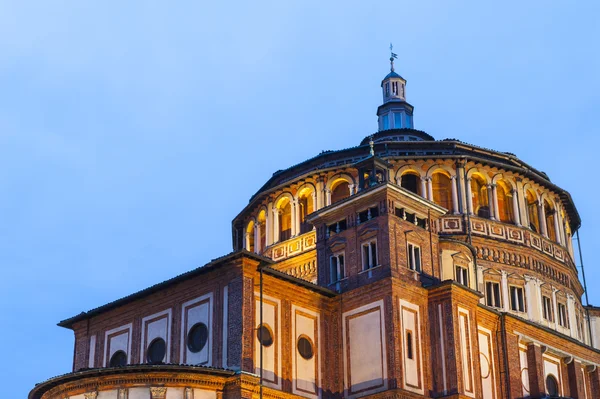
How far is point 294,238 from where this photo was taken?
161 ft

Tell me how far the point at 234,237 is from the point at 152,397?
23991 millimetres

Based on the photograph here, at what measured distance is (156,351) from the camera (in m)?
38.6

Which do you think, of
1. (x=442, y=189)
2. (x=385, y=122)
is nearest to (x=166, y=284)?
(x=442, y=189)

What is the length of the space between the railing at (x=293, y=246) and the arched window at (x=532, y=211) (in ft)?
39.3

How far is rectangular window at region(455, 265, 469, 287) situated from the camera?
45.7 meters

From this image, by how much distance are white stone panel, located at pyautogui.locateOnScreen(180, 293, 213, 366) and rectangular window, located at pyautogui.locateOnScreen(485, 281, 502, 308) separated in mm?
16043

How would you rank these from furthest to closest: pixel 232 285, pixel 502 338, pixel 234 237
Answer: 1. pixel 234 237
2. pixel 502 338
3. pixel 232 285

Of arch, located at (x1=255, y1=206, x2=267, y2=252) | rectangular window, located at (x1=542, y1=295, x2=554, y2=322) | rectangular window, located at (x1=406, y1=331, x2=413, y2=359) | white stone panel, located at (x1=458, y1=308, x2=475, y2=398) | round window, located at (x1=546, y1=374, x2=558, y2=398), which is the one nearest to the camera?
rectangular window, located at (x1=406, y1=331, x2=413, y2=359)

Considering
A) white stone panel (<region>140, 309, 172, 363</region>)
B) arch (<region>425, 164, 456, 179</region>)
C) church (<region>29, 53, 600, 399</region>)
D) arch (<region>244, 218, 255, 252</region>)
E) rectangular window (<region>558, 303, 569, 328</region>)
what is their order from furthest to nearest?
1. arch (<region>244, 218, 255, 252</region>)
2. rectangular window (<region>558, 303, 569, 328</region>)
3. arch (<region>425, 164, 456, 179</region>)
4. white stone panel (<region>140, 309, 172, 363</region>)
5. church (<region>29, 53, 600, 399</region>)

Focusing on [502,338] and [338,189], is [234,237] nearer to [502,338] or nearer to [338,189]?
[338,189]

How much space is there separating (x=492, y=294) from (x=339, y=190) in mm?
9194

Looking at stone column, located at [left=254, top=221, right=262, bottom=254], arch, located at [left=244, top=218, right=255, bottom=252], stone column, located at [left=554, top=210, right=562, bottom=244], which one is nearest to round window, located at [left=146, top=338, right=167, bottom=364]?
stone column, located at [left=254, top=221, right=262, bottom=254]

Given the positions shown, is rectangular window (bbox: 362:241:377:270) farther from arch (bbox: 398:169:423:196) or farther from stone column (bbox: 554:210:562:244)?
stone column (bbox: 554:210:562:244)

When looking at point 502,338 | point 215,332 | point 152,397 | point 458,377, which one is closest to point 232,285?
point 215,332
